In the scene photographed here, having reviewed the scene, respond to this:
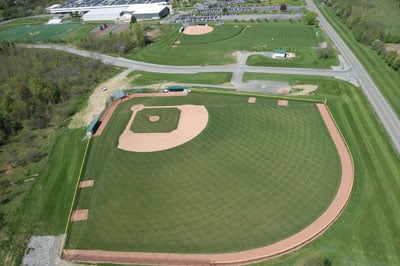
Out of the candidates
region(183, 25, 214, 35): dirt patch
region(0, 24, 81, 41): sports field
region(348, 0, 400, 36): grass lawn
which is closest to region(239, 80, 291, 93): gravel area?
region(183, 25, 214, 35): dirt patch

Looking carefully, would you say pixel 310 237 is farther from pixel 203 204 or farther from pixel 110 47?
pixel 110 47

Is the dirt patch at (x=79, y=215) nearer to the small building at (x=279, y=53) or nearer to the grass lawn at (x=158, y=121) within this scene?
the grass lawn at (x=158, y=121)

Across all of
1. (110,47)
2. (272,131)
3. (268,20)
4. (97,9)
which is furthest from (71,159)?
(97,9)

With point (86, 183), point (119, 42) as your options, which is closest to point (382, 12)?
point (119, 42)

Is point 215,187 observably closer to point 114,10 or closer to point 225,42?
point 225,42

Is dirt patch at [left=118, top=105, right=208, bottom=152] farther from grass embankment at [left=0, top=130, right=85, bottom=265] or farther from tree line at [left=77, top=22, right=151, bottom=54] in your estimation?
tree line at [left=77, top=22, right=151, bottom=54]

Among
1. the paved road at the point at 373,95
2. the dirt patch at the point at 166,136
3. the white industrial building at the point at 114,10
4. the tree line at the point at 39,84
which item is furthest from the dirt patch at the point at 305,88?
the white industrial building at the point at 114,10
